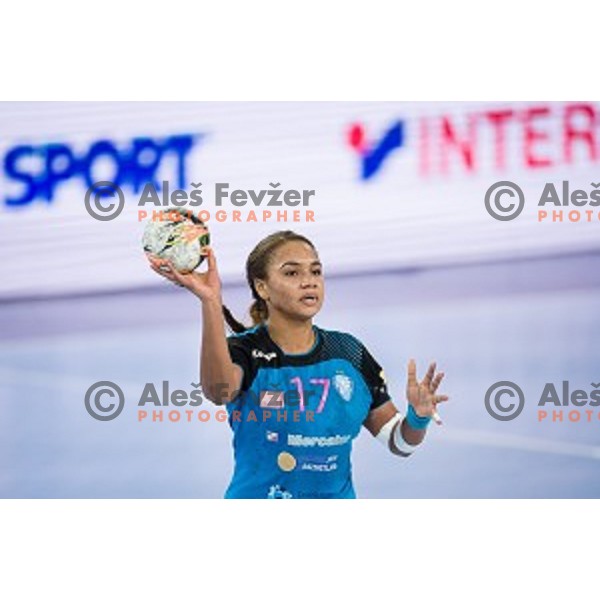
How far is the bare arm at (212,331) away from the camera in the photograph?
3.47 metres

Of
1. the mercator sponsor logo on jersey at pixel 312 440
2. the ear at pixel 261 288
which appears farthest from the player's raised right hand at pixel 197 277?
the mercator sponsor logo on jersey at pixel 312 440

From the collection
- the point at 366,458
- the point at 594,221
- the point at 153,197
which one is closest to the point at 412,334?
the point at 366,458

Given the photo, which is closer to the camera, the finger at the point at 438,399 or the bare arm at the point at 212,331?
the bare arm at the point at 212,331

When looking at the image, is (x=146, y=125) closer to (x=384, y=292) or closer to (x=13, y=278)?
(x=13, y=278)

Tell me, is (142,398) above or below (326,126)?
below

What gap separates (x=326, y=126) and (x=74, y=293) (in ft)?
3.17

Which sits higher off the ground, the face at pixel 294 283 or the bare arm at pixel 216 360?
the face at pixel 294 283

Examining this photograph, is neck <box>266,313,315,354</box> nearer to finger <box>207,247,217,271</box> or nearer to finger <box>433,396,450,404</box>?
finger <box>207,247,217,271</box>

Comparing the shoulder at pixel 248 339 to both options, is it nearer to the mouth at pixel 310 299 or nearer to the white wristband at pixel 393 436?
the mouth at pixel 310 299

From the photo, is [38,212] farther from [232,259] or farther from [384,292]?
[384,292]

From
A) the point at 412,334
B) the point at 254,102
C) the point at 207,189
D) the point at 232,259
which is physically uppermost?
the point at 254,102

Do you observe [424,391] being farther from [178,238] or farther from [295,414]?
[178,238]

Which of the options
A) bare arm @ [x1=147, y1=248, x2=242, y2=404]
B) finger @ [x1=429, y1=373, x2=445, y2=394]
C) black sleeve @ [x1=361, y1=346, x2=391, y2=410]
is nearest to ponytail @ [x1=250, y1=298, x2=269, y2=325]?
bare arm @ [x1=147, y1=248, x2=242, y2=404]

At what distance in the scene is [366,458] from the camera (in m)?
3.60
